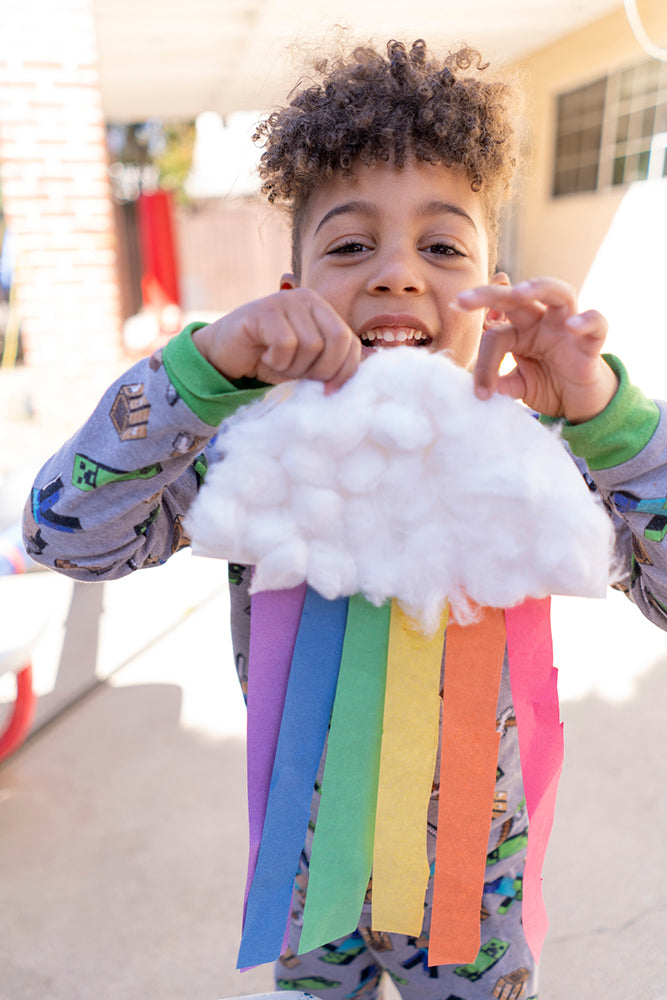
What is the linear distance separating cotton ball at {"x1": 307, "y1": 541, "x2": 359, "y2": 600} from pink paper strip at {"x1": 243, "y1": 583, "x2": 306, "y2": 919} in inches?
4.2

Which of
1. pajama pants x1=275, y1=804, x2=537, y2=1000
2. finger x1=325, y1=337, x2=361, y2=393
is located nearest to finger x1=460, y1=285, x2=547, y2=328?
finger x1=325, y1=337, x2=361, y2=393

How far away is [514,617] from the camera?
81cm

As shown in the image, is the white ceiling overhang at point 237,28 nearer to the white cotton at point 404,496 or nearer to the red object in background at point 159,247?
the red object in background at point 159,247

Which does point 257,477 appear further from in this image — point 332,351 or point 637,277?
point 637,277

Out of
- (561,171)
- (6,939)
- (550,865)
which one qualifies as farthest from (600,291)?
(6,939)

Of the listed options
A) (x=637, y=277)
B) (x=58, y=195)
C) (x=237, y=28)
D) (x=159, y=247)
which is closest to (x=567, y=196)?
(x=637, y=277)

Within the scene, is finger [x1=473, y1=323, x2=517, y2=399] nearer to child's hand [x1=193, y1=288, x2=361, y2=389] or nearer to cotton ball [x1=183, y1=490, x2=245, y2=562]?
child's hand [x1=193, y1=288, x2=361, y2=389]

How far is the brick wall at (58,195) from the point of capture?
3.18 m

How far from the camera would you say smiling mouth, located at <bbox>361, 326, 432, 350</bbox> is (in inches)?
35.0

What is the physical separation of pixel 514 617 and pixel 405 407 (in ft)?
0.89

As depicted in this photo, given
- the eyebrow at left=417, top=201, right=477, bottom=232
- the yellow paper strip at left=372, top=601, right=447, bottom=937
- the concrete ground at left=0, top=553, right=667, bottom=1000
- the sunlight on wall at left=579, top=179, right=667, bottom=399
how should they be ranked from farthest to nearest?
the sunlight on wall at left=579, top=179, right=667, bottom=399 → the concrete ground at left=0, top=553, right=667, bottom=1000 → the eyebrow at left=417, top=201, right=477, bottom=232 → the yellow paper strip at left=372, top=601, right=447, bottom=937

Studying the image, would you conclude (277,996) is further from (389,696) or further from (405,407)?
(405,407)

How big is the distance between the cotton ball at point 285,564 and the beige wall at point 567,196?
20.1 feet

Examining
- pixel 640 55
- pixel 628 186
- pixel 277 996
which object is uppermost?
pixel 640 55
